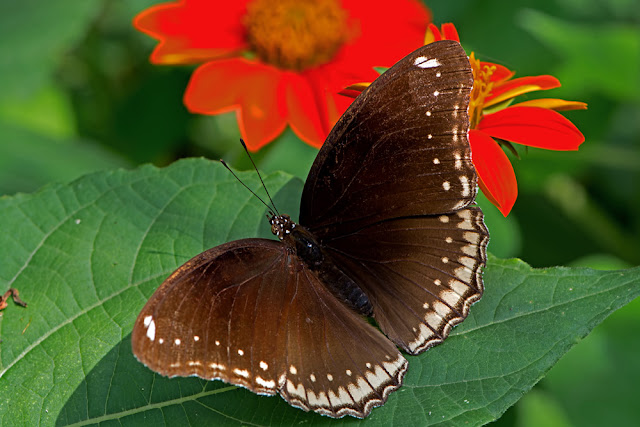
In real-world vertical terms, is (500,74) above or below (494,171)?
above

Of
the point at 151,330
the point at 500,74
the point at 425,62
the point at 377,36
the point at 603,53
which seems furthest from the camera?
the point at 603,53

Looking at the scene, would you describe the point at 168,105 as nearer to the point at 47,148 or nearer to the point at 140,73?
the point at 140,73

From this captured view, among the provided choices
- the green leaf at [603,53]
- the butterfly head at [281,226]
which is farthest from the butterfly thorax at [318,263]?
the green leaf at [603,53]

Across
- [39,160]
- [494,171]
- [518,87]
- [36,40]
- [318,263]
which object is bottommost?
[39,160]

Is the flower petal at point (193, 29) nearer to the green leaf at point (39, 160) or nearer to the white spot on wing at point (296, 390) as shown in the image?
the green leaf at point (39, 160)

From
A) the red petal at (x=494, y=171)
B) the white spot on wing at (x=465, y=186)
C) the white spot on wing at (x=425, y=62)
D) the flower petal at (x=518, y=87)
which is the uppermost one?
the white spot on wing at (x=425, y=62)

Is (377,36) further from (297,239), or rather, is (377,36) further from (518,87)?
(297,239)

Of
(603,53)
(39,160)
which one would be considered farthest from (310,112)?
(603,53)

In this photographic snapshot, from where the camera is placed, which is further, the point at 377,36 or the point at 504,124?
the point at 377,36
